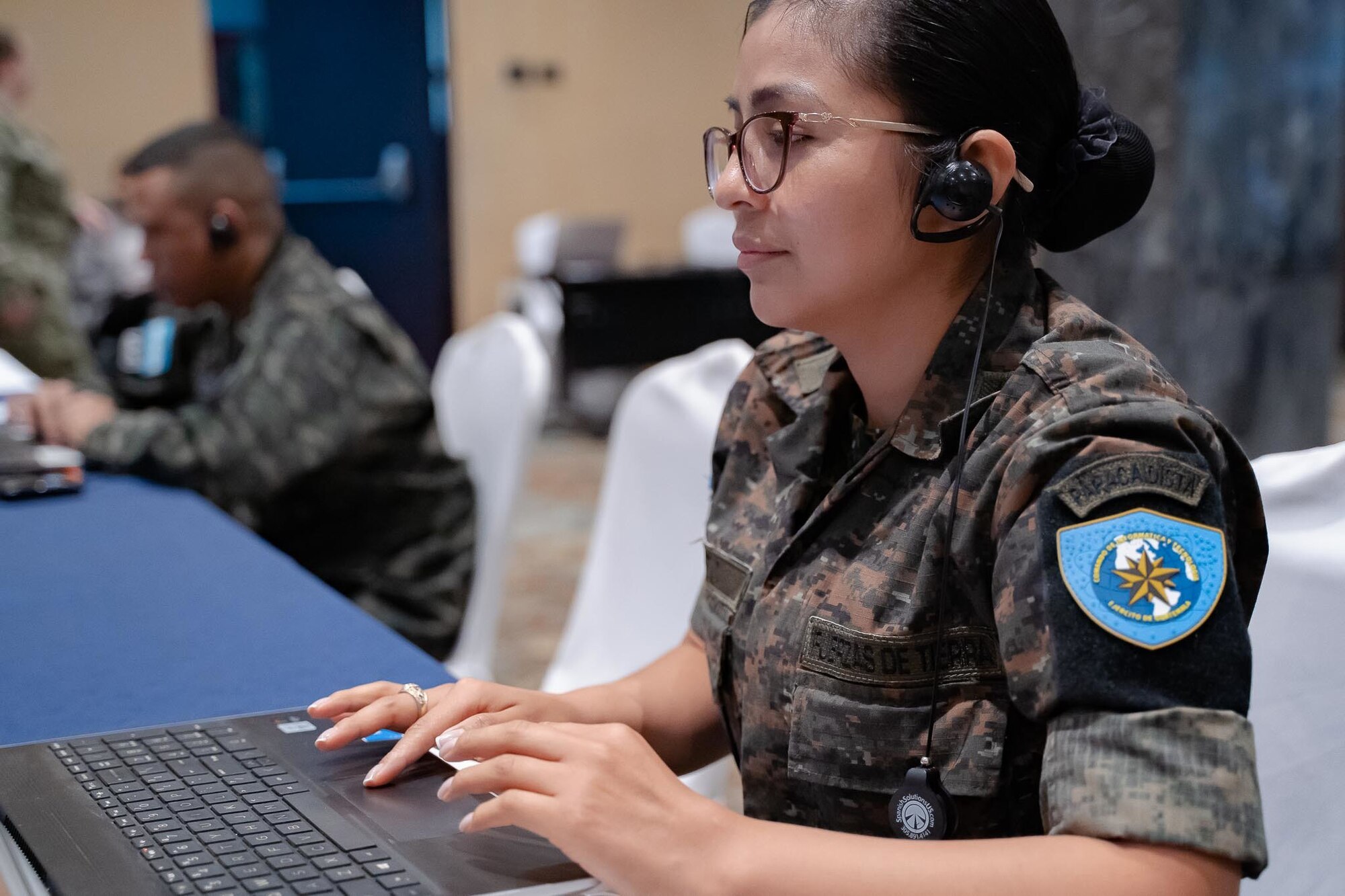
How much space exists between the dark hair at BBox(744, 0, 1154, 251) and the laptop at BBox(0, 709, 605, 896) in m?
0.52

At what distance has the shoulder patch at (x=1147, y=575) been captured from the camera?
2.24 feet

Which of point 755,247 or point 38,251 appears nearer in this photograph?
point 755,247

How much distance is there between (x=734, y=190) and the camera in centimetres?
93

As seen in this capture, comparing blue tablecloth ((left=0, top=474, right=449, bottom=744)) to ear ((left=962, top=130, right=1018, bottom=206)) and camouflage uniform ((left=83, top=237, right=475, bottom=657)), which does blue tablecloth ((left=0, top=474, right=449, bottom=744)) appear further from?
ear ((left=962, top=130, right=1018, bottom=206))

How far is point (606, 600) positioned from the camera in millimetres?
1719

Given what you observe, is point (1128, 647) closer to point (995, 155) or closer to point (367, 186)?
point (995, 155)

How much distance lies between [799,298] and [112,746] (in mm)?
565

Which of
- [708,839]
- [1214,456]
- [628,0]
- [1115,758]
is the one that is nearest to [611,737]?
[708,839]

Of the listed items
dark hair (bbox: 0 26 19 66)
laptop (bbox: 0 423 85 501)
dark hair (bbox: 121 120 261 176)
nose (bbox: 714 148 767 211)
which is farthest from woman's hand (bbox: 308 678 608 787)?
dark hair (bbox: 0 26 19 66)

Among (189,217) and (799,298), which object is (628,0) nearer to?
(189,217)

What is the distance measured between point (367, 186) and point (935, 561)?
6831 mm

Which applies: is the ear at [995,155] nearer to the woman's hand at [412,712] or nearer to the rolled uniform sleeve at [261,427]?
the woman's hand at [412,712]

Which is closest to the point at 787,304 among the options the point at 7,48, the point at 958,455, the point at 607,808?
the point at 958,455

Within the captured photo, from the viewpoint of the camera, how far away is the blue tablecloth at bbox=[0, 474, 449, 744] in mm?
1070
